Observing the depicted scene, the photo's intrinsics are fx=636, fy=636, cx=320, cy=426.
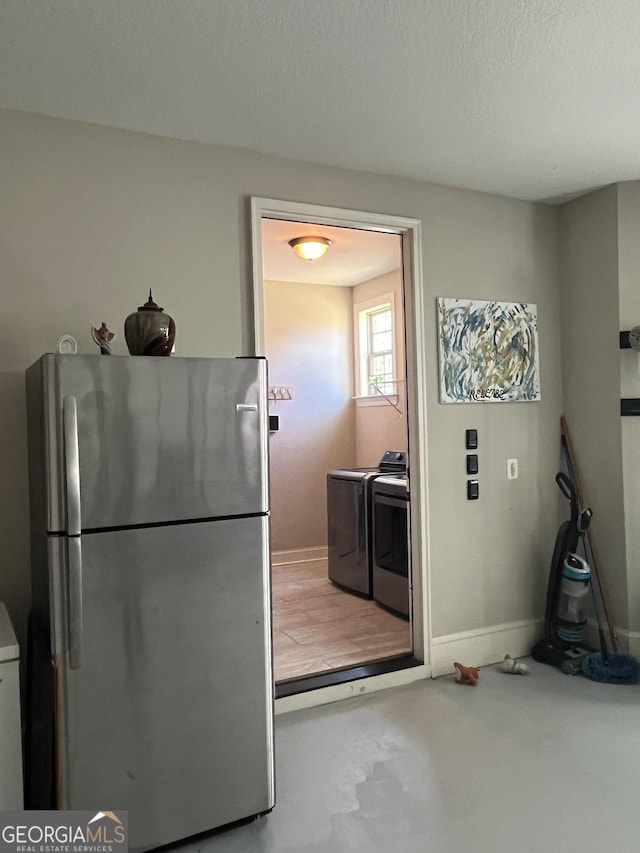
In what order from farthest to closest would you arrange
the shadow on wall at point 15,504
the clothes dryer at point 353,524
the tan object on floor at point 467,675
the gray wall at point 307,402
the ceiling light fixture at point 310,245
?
the gray wall at point 307,402
the clothes dryer at point 353,524
the ceiling light fixture at point 310,245
the tan object on floor at point 467,675
the shadow on wall at point 15,504

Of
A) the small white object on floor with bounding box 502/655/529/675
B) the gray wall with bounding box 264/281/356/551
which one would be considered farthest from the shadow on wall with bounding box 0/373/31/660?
the gray wall with bounding box 264/281/356/551

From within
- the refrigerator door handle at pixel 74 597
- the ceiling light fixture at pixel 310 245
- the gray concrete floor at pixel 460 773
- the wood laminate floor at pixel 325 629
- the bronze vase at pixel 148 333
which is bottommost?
the gray concrete floor at pixel 460 773

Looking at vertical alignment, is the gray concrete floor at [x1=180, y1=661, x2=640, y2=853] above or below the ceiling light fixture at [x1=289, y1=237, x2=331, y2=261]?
below

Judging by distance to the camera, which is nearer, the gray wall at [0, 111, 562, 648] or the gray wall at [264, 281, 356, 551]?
the gray wall at [0, 111, 562, 648]

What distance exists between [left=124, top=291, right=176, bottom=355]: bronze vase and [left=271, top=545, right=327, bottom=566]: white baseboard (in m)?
3.72

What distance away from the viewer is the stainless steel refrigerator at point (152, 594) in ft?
6.00

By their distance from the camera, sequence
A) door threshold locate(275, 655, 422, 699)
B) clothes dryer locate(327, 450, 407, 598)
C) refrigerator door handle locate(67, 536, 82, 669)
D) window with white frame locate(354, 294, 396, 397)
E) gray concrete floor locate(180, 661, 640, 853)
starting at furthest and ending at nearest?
1. window with white frame locate(354, 294, 396, 397)
2. clothes dryer locate(327, 450, 407, 598)
3. door threshold locate(275, 655, 422, 699)
4. gray concrete floor locate(180, 661, 640, 853)
5. refrigerator door handle locate(67, 536, 82, 669)

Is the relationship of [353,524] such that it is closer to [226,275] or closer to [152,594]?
[226,275]

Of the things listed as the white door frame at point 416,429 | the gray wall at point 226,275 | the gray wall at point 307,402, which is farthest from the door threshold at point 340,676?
the gray wall at point 307,402

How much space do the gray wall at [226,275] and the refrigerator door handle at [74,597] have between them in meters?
0.64

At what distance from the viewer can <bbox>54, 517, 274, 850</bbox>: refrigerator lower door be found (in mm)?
1848

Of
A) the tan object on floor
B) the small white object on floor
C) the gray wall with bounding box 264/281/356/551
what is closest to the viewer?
the tan object on floor

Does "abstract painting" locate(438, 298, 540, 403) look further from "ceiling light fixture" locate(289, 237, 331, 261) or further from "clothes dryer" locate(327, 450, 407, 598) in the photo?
"ceiling light fixture" locate(289, 237, 331, 261)

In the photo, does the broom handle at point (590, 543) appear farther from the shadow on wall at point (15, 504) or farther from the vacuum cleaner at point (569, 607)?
the shadow on wall at point (15, 504)
